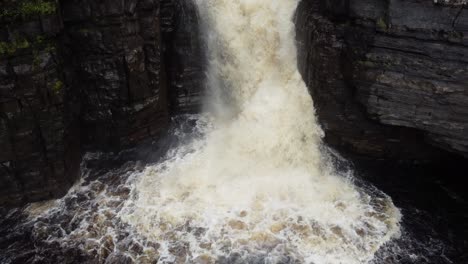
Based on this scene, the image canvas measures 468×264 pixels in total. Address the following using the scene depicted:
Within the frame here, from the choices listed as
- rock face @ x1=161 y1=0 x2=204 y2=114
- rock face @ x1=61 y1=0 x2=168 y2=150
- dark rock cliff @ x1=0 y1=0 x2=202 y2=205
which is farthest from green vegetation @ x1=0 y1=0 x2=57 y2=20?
rock face @ x1=161 y1=0 x2=204 y2=114

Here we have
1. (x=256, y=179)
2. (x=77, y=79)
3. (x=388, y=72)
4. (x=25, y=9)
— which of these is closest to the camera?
(x=25, y=9)

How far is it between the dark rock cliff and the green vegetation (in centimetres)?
3

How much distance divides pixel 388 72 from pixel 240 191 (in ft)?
26.2

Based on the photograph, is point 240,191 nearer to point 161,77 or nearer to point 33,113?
point 161,77

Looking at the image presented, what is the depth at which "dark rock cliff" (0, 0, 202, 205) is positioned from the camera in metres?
14.4

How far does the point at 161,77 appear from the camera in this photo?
1881 centimetres

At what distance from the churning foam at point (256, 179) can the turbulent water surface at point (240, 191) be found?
0.04 meters

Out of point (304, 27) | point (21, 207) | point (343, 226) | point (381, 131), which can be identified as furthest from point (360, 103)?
point (21, 207)

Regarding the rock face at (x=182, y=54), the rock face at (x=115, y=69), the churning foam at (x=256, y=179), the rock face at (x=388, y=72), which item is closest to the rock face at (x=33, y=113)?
the rock face at (x=115, y=69)

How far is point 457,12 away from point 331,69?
5301 mm

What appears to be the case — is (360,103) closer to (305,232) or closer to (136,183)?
(305,232)

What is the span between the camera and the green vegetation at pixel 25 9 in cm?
1348

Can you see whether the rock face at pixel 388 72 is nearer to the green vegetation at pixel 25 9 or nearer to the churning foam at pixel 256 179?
the churning foam at pixel 256 179

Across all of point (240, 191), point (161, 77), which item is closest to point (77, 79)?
point (161, 77)
